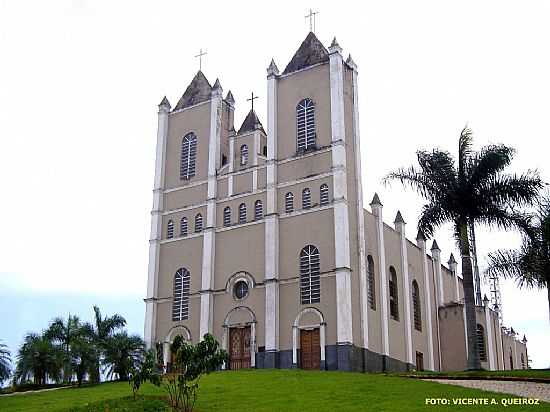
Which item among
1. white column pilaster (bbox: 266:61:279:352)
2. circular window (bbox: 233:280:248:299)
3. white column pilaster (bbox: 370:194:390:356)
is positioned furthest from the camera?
circular window (bbox: 233:280:248:299)

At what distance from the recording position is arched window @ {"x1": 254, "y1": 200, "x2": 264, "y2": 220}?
135ft

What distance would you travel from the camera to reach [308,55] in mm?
43031

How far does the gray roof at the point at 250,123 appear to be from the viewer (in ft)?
148

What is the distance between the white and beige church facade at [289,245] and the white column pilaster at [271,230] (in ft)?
0.21

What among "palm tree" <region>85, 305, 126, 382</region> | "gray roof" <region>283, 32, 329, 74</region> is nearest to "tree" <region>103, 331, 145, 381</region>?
"palm tree" <region>85, 305, 126, 382</region>

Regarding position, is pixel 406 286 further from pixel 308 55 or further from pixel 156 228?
pixel 156 228

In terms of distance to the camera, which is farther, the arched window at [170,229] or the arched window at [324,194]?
the arched window at [170,229]

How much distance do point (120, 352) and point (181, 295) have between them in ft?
20.9

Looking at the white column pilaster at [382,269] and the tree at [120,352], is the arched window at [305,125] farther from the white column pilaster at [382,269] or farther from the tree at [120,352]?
the tree at [120,352]

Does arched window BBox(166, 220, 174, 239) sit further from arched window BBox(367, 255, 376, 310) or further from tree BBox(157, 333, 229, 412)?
tree BBox(157, 333, 229, 412)

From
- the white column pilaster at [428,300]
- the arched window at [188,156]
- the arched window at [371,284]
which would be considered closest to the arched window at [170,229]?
the arched window at [188,156]

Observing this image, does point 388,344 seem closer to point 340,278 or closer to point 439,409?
point 340,278

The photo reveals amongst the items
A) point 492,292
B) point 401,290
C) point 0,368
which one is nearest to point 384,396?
point 401,290

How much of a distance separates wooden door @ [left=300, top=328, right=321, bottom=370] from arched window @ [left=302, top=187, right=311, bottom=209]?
21.6 feet
